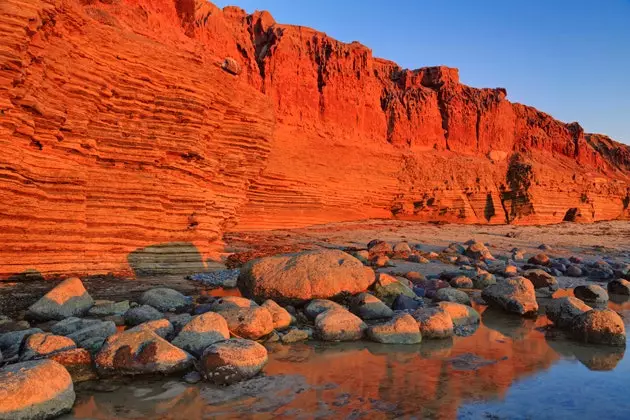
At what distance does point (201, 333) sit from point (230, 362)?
32.5 inches

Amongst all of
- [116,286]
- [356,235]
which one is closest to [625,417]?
[116,286]

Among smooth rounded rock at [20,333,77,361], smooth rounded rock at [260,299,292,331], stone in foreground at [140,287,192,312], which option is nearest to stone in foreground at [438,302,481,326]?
smooth rounded rock at [260,299,292,331]

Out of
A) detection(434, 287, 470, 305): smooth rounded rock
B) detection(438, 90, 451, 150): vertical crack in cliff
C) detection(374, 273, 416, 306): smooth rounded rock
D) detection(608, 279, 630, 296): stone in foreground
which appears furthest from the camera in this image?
detection(438, 90, 451, 150): vertical crack in cliff

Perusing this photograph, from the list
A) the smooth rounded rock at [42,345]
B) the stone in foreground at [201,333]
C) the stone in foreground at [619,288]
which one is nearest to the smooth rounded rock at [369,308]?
the stone in foreground at [201,333]

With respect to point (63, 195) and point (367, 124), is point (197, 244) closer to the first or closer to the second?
point (63, 195)

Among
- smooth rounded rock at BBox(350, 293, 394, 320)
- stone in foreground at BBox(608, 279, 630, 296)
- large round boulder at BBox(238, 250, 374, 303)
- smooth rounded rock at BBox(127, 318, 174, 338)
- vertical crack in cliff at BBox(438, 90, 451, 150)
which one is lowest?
stone in foreground at BBox(608, 279, 630, 296)

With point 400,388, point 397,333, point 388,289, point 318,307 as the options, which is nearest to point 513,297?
point 388,289

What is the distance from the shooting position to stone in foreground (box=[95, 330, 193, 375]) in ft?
13.9

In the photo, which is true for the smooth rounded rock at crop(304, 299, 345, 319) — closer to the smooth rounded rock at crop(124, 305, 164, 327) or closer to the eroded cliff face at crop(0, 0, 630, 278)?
the smooth rounded rock at crop(124, 305, 164, 327)

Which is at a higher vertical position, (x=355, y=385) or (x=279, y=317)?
(x=279, y=317)

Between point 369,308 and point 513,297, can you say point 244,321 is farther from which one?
point 513,297

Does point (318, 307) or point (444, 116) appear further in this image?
point (444, 116)

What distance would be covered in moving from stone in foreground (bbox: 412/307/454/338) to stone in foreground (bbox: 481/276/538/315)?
6.08 feet

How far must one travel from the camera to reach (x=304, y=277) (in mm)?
7273
